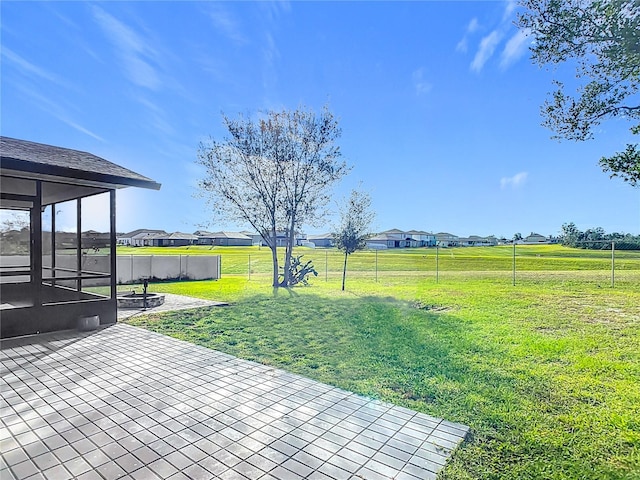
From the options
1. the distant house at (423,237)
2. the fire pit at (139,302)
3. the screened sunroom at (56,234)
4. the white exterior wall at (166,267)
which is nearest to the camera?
the screened sunroom at (56,234)

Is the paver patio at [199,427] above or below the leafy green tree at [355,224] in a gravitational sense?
below

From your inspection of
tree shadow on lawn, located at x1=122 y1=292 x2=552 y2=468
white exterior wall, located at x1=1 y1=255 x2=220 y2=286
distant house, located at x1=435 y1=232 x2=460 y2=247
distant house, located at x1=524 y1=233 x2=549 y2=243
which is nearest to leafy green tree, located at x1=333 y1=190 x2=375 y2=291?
tree shadow on lawn, located at x1=122 y1=292 x2=552 y2=468

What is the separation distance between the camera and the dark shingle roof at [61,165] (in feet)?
15.6

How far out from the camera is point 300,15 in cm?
733

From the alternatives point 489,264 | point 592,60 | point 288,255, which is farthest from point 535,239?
point 592,60

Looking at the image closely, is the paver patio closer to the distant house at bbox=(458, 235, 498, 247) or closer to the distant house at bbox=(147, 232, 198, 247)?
the distant house at bbox=(458, 235, 498, 247)

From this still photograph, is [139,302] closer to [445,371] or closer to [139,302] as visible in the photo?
[139,302]

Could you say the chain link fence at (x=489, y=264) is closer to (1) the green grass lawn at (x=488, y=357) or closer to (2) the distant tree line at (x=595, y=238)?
(2) the distant tree line at (x=595, y=238)

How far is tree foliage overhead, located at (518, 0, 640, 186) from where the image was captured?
3115 mm

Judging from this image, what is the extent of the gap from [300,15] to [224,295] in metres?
7.19

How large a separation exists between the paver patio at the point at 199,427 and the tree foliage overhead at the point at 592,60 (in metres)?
3.57

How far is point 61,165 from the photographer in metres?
5.14

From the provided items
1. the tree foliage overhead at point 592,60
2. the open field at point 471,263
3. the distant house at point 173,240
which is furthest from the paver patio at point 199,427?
the distant house at point 173,240

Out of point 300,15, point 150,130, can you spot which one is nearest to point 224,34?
point 300,15
